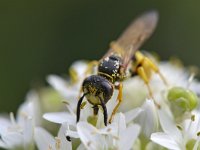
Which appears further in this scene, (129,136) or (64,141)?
(64,141)

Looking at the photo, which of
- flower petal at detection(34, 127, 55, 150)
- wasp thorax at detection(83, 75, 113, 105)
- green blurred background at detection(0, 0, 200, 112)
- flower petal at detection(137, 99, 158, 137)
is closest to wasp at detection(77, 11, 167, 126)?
wasp thorax at detection(83, 75, 113, 105)

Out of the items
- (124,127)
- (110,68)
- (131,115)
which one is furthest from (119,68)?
(124,127)

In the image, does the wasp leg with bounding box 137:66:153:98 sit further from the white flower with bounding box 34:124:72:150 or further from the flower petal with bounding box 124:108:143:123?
the white flower with bounding box 34:124:72:150

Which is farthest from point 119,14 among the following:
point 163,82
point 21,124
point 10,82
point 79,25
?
point 21,124

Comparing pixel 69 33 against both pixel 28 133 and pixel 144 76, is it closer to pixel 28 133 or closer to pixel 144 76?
pixel 144 76

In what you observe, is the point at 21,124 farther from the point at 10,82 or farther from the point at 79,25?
the point at 79,25

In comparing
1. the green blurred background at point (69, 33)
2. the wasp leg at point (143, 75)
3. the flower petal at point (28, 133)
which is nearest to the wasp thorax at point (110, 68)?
the wasp leg at point (143, 75)
